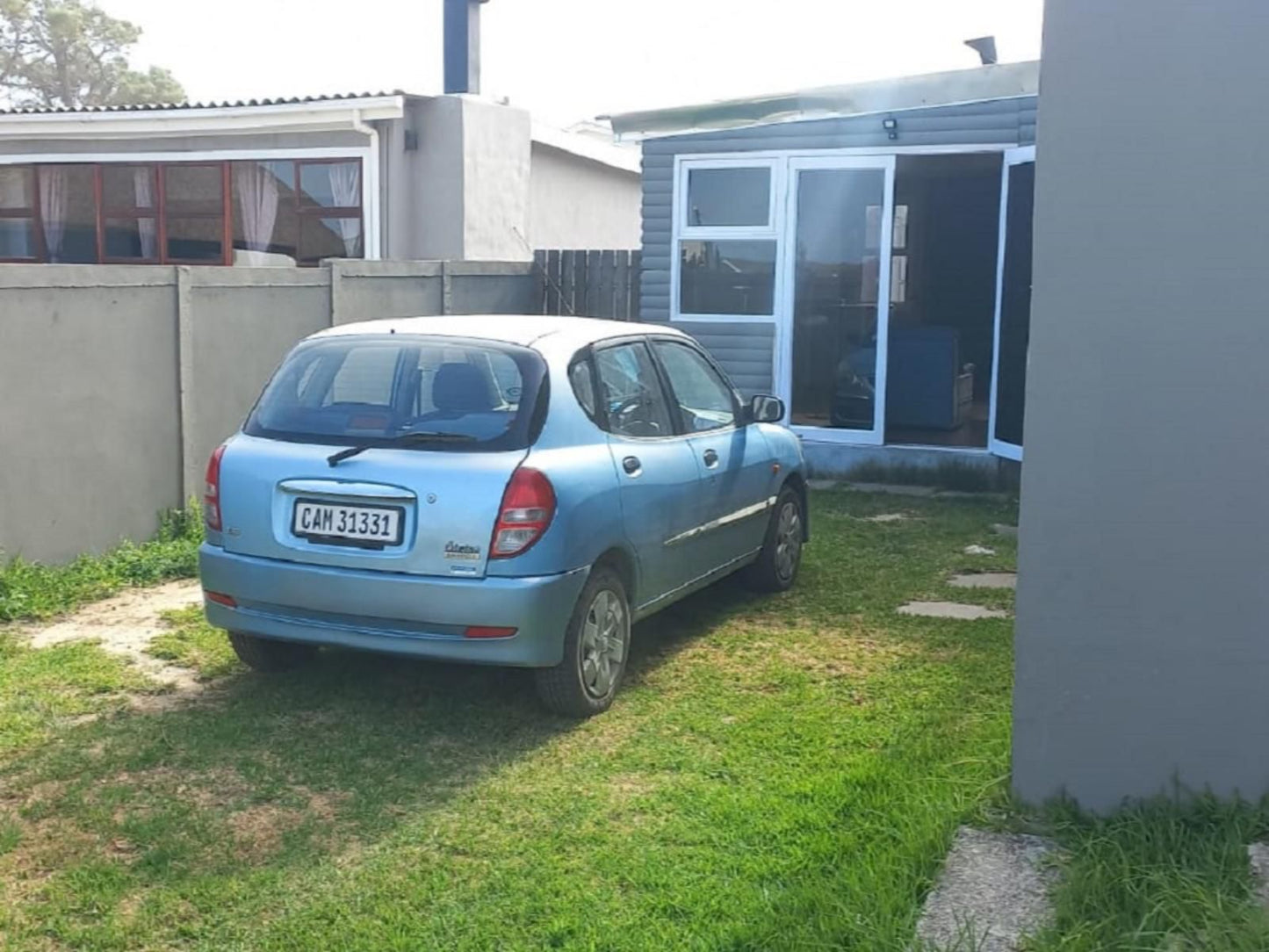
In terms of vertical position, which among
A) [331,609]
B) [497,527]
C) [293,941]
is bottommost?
[293,941]

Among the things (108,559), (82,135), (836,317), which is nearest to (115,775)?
(108,559)

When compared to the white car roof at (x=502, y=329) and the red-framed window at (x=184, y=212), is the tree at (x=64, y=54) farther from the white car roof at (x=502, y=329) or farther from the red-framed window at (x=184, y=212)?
the white car roof at (x=502, y=329)

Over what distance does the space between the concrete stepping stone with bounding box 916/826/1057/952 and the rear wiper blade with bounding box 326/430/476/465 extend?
2395mm

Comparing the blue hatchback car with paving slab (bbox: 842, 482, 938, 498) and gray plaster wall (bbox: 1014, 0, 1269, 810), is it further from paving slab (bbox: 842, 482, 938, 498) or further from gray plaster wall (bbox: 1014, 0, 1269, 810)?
paving slab (bbox: 842, 482, 938, 498)

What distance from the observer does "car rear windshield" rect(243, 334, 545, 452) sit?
5547mm

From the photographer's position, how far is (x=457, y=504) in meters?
5.29

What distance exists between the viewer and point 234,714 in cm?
568

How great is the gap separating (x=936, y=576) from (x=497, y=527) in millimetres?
3775

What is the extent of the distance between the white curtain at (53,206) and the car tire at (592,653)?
45.5 feet

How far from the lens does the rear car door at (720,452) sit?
674 centimetres

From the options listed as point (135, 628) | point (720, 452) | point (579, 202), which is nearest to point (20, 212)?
point (579, 202)

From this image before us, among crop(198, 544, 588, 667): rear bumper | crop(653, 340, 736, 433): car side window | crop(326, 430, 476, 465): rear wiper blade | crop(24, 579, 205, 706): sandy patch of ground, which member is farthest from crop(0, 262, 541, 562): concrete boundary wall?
crop(653, 340, 736, 433): car side window

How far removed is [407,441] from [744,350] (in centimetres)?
725

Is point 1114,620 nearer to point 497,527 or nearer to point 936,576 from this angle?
point 497,527
